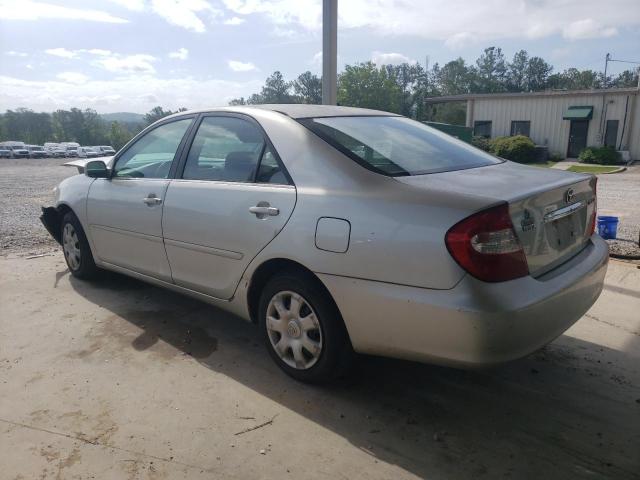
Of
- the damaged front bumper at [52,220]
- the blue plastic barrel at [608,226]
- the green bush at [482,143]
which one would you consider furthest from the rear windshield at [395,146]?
the green bush at [482,143]

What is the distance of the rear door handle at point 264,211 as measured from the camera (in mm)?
2945

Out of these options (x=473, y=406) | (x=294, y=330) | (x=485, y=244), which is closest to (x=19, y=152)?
(x=294, y=330)

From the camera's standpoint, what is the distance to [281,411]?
284 centimetres

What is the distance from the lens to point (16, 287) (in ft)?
16.5

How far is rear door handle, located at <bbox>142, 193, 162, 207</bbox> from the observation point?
3744 mm

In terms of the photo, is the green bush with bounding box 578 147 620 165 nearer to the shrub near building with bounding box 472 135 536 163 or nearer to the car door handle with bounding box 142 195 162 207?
the shrub near building with bounding box 472 135 536 163

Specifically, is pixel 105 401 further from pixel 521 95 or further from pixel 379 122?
pixel 521 95

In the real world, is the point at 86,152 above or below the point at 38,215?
below

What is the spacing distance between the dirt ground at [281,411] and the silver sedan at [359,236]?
1.12 feet

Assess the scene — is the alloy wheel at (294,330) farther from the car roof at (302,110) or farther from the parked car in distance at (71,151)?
the parked car in distance at (71,151)

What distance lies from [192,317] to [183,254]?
0.83 metres

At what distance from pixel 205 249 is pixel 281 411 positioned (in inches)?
46.6

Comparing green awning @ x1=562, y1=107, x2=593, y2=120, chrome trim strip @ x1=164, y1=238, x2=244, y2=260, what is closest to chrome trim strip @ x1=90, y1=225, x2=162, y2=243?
chrome trim strip @ x1=164, y1=238, x2=244, y2=260

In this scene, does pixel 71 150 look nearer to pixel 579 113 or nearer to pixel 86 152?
pixel 86 152
